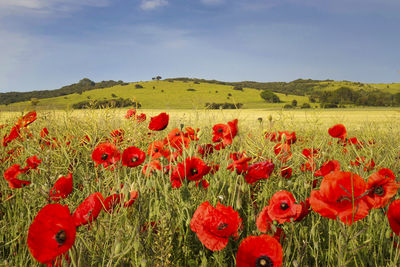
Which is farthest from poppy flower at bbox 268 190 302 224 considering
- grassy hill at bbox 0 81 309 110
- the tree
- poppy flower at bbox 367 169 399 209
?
the tree

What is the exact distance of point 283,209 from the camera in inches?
41.2

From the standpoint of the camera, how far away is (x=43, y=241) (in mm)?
762

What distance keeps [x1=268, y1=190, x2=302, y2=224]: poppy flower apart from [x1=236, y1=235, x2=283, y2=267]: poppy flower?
12cm

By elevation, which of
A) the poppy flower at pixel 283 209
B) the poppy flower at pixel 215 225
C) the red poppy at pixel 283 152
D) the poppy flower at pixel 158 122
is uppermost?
the poppy flower at pixel 158 122

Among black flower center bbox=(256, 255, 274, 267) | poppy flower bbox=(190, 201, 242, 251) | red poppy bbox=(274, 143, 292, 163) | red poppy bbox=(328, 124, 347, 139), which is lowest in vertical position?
black flower center bbox=(256, 255, 274, 267)

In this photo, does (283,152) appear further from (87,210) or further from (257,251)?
(87,210)

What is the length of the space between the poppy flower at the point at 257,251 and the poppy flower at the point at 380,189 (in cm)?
36

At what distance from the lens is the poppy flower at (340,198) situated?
2.77 feet

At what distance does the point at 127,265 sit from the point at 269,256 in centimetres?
62

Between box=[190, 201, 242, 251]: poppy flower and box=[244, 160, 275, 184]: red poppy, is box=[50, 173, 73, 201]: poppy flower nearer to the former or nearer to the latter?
box=[190, 201, 242, 251]: poppy flower

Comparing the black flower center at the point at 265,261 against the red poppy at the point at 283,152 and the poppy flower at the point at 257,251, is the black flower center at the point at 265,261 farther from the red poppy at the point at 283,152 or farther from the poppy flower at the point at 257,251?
the red poppy at the point at 283,152

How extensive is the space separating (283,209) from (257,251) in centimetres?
21

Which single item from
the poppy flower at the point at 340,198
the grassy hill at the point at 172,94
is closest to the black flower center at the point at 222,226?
the poppy flower at the point at 340,198

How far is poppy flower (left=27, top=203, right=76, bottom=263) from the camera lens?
0.74 metres
